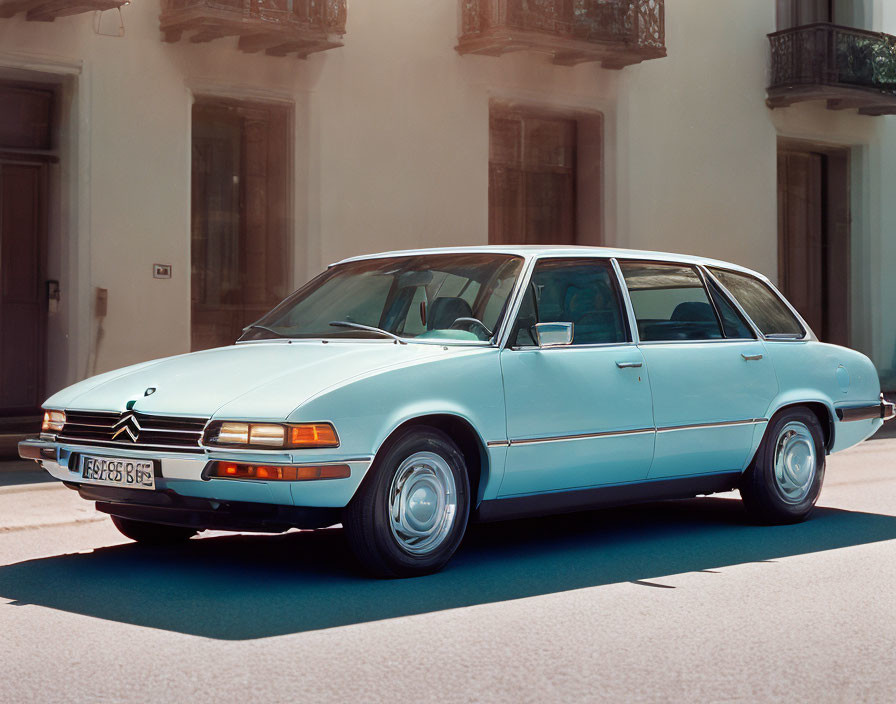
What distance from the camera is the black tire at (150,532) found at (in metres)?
7.73

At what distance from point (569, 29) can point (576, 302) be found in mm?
12527

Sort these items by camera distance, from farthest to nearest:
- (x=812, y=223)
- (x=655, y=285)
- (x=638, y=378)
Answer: (x=812, y=223), (x=655, y=285), (x=638, y=378)

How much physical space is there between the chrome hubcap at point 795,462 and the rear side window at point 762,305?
63 cm

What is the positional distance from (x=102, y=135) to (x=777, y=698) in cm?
1293

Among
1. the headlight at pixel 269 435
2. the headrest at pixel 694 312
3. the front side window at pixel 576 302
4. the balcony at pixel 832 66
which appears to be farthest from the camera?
the balcony at pixel 832 66

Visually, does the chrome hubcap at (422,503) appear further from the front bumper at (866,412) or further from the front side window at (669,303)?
the front bumper at (866,412)

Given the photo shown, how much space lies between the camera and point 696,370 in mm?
8242

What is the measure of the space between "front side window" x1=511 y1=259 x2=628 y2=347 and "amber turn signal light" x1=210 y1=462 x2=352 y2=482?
1499mm

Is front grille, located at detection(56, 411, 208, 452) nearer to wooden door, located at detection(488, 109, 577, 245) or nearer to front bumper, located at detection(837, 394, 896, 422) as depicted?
front bumper, located at detection(837, 394, 896, 422)

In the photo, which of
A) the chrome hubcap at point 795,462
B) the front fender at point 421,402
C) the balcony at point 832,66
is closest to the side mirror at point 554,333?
the front fender at point 421,402

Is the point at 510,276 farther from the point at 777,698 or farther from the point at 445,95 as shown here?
the point at 445,95

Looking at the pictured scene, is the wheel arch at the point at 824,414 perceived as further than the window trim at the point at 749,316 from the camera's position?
Yes

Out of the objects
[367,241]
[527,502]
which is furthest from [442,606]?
[367,241]

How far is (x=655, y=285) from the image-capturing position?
27.8 feet
